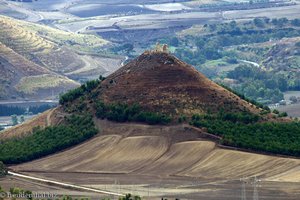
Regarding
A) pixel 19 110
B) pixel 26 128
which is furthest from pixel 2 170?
pixel 19 110

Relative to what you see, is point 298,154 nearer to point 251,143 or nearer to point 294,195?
point 251,143

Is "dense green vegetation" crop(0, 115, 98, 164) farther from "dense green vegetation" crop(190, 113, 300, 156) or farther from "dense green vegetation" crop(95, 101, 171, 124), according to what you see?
"dense green vegetation" crop(190, 113, 300, 156)

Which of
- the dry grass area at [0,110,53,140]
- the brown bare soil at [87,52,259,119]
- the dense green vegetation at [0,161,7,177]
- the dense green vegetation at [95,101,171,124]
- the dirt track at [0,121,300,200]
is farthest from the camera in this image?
the dry grass area at [0,110,53,140]

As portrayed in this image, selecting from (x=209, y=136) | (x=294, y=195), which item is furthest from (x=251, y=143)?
(x=294, y=195)

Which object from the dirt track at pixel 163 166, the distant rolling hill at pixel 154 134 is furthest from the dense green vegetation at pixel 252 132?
the dirt track at pixel 163 166

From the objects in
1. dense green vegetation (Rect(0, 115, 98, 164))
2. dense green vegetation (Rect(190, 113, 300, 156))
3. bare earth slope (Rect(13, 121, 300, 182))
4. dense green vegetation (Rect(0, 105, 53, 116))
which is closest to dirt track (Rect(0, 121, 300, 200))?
bare earth slope (Rect(13, 121, 300, 182))

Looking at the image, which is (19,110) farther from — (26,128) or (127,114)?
(127,114)
